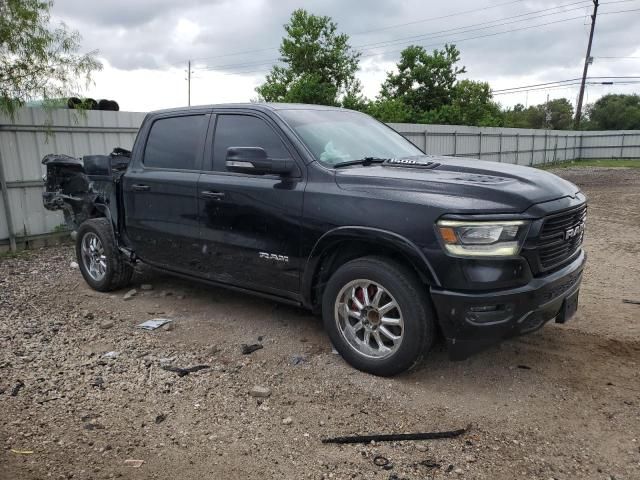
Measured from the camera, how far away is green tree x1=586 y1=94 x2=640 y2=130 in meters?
64.0

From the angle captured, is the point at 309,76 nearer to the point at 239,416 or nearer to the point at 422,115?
the point at 422,115

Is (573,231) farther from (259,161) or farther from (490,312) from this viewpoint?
(259,161)

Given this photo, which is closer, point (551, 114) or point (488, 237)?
point (488, 237)

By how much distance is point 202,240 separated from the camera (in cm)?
473

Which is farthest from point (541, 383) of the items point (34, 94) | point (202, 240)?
point (34, 94)

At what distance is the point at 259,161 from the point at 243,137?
685 mm

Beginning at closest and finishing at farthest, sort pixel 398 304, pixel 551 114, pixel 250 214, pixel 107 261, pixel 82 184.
A: pixel 398 304, pixel 250 214, pixel 107 261, pixel 82 184, pixel 551 114

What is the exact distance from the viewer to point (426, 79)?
2984 cm

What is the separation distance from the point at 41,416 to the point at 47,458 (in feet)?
1.69

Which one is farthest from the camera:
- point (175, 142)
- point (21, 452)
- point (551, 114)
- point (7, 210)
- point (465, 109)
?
point (551, 114)

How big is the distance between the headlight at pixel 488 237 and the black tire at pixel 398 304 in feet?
1.35

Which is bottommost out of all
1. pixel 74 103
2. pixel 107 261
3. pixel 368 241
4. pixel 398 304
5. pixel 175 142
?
pixel 107 261

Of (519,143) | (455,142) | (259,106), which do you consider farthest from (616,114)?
(259,106)

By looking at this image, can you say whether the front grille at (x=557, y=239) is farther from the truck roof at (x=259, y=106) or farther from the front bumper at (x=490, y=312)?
the truck roof at (x=259, y=106)
